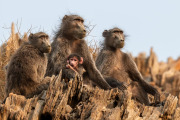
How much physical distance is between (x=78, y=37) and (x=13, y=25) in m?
2.24

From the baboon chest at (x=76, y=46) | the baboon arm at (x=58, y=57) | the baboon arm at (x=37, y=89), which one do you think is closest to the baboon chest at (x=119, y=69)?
the baboon chest at (x=76, y=46)

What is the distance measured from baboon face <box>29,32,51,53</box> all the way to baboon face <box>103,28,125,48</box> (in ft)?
5.54

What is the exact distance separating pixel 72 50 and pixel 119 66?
3.87 feet

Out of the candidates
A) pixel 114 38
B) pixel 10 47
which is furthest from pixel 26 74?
pixel 10 47

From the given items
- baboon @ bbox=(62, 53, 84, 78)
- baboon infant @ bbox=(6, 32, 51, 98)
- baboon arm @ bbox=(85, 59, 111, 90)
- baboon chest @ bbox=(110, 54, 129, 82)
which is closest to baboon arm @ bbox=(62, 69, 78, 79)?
baboon @ bbox=(62, 53, 84, 78)

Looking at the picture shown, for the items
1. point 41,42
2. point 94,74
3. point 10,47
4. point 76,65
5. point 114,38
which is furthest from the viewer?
point 10,47

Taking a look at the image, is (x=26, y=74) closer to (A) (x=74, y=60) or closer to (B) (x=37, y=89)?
(B) (x=37, y=89)

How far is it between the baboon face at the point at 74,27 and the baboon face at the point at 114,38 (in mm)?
724

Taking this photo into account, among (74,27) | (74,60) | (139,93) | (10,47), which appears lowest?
(139,93)

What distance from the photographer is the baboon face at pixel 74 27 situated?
692cm

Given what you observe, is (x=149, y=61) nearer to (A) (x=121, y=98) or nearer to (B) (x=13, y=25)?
(B) (x=13, y=25)

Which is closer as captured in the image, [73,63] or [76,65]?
[73,63]

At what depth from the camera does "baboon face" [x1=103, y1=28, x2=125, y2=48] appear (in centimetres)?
734

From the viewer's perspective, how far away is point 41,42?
6117mm
